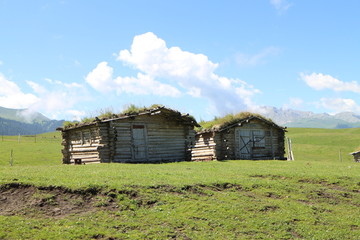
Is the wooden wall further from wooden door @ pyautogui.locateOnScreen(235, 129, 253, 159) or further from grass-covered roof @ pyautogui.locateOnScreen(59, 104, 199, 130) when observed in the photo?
grass-covered roof @ pyautogui.locateOnScreen(59, 104, 199, 130)

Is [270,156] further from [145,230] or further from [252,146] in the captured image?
[145,230]

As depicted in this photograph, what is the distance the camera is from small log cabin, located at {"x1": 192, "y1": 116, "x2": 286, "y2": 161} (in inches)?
1389

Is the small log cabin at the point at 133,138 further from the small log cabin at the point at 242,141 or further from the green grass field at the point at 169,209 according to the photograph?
the green grass field at the point at 169,209

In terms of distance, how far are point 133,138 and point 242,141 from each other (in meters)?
13.0

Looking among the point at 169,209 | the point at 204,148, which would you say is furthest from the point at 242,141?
the point at 169,209

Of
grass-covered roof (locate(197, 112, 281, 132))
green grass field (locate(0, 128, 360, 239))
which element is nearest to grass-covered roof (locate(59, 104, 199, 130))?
grass-covered roof (locate(197, 112, 281, 132))

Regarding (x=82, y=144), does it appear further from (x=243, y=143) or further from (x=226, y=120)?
(x=243, y=143)

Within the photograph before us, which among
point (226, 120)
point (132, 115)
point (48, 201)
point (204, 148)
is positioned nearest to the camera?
point (48, 201)

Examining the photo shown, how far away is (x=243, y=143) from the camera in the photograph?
36.8 meters

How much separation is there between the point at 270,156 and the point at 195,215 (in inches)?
1187

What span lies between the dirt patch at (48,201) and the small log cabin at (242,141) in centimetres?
2424

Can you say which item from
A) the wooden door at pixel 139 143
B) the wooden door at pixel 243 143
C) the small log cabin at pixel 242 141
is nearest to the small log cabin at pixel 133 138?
the wooden door at pixel 139 143

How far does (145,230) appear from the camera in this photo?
29.5 ft

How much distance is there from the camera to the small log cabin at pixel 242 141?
35.3 m
